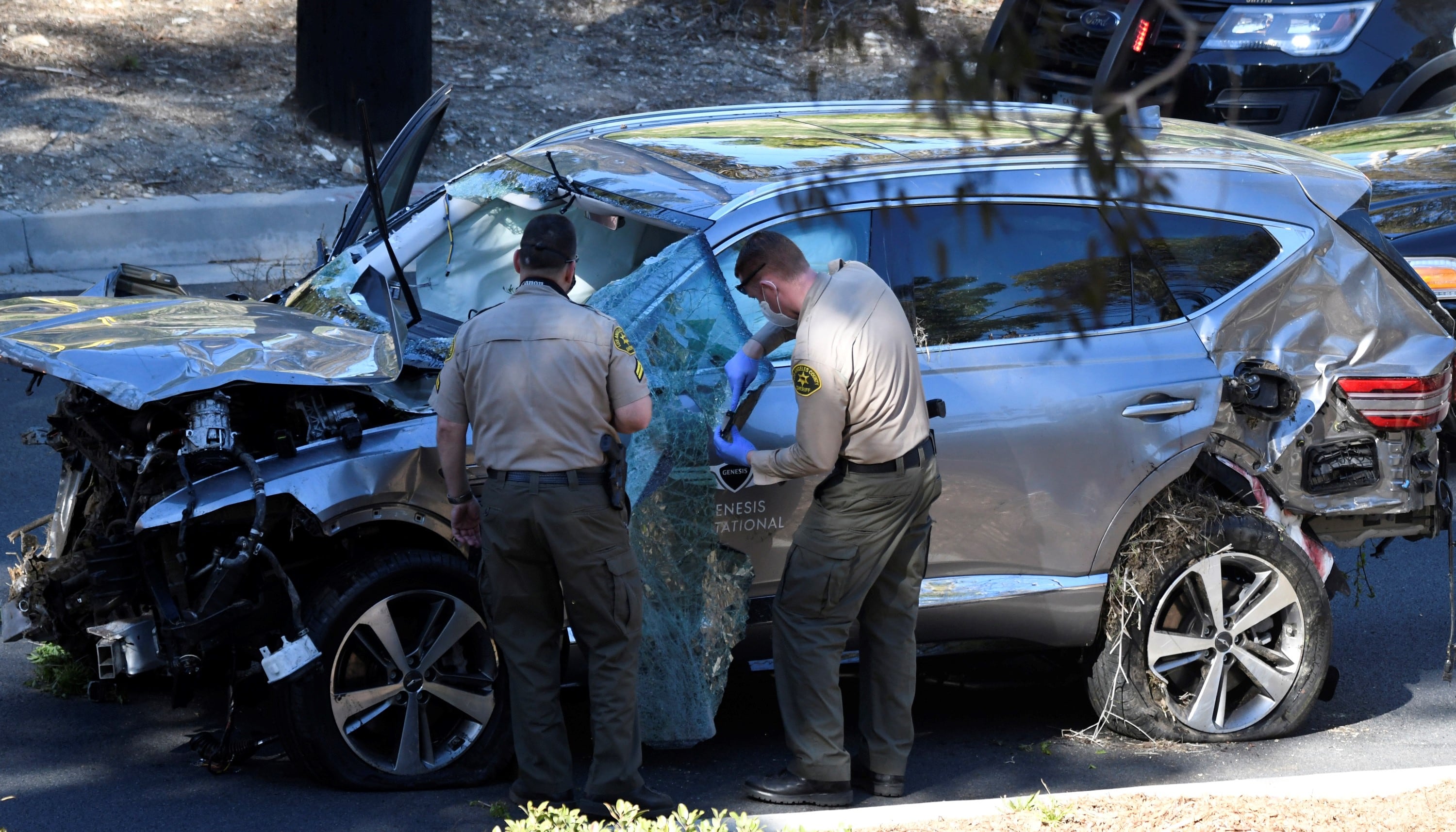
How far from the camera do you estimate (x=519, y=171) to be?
5.36 metres

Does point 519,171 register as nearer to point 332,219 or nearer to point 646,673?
point 646,673

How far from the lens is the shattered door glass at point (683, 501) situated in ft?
14.2

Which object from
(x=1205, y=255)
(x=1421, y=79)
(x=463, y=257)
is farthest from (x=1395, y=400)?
(x=1421, y=79)

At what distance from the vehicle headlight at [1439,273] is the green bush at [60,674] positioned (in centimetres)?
640

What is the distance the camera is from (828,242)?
15.4ft

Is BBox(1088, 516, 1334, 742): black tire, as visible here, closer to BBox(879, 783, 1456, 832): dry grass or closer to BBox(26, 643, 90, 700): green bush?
BBox(879, 783, 1456, 832): dry grass

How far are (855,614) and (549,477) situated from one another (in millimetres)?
1024

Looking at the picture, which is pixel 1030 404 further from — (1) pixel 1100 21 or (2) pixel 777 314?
(1) pixel 1100 21

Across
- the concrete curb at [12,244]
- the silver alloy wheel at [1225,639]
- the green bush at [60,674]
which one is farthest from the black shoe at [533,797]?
the concrete curb at [12,244]

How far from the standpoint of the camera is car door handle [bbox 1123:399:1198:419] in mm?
4664

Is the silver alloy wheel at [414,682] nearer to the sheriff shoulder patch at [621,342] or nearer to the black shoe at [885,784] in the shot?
the sheriff shoulder patch at [621,342]

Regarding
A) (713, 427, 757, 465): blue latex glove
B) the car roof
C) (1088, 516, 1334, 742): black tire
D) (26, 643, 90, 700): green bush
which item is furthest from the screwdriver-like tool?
(26, 643, 90, 700): green bush

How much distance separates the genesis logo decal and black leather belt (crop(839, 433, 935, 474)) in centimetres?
28

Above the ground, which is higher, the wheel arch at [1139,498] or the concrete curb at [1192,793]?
the wheel arch at [1139,498]
